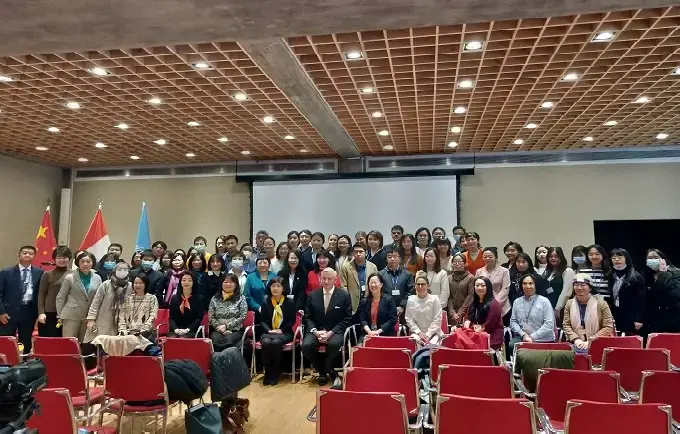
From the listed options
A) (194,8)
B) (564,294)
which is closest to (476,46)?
(194,8)

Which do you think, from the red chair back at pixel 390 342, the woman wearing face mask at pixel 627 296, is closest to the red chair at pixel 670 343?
the woman wearing face mask at pixel 627 296

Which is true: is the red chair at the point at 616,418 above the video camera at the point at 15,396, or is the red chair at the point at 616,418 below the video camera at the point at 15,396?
below

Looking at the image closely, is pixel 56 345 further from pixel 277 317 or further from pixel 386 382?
pixel 386 382

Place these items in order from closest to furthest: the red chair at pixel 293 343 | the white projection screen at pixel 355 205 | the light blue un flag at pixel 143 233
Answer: the red chair at pixel 293 343 → the white projection screen at pixel 355 205 → the light blue un flag at pixel 143 233

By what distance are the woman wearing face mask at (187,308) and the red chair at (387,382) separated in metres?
3.26

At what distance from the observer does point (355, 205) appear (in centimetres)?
1045

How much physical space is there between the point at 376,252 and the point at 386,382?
403 centimetres

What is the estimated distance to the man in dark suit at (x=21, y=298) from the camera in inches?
238

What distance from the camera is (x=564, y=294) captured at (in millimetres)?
5977

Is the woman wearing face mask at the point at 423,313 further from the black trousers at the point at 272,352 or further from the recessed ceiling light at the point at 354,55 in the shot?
the recessed ceiling light at the point at 354,55

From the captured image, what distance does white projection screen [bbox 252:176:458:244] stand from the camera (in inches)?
400

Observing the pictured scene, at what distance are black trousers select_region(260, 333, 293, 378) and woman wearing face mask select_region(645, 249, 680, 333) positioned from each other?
4.20 m

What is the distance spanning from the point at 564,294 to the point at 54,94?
268 inches

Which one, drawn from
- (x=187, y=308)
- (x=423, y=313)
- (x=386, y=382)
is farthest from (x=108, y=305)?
(x=386, y=382)
